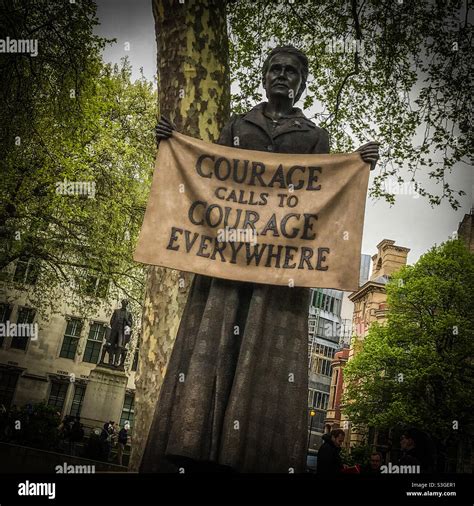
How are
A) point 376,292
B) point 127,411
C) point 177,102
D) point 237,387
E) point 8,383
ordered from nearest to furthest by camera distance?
point 237,387, point 177,102, point 8,383, point 127,411, point 376,292

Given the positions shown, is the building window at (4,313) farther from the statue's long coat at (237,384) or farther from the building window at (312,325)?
the building window at (312,325)

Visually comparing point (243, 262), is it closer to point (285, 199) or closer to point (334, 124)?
point (285, 199)

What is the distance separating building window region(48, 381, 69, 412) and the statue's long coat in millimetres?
39510

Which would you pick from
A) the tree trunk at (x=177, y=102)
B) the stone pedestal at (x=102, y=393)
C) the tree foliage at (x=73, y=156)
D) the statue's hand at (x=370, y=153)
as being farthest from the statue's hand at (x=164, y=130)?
the stone pedestal at (x=102, y=393)

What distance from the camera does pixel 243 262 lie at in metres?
4.14

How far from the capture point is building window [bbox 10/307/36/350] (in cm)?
4081

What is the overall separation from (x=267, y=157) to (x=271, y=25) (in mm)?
10795

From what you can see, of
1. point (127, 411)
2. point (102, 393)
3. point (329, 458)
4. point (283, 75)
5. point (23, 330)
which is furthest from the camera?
point (23, 330)

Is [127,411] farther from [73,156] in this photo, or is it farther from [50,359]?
[73,156]

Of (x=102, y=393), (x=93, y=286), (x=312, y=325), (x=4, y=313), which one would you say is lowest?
(x=102, y=393)

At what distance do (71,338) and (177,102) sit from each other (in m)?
37.9

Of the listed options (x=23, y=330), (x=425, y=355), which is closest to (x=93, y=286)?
(x=425, y=355)

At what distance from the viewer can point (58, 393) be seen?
4062cm

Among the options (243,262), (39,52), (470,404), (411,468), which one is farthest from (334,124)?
(470,404)
